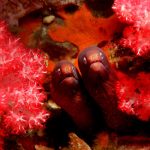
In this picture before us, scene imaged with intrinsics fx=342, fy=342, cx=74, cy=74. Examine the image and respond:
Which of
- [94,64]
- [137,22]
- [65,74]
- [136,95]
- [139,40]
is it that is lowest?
[136,95]

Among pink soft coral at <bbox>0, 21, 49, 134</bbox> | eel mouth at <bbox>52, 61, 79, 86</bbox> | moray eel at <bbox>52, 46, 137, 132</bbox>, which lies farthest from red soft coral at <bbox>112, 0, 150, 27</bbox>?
pink soft coral at <bbox>0, 21, 49, 134</bbox>

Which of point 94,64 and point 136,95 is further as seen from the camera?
point 136,95

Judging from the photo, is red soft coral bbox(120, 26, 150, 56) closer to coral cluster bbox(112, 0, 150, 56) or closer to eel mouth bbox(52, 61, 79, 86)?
coral cluster bbox(112, 0, 150, 56)

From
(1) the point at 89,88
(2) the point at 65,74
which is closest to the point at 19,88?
(2) the point at 65,74

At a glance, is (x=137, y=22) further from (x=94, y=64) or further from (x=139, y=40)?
(x=94, y=64)

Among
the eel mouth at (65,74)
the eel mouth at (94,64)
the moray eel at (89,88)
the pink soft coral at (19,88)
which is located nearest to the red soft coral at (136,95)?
the moray eel at (89,88)

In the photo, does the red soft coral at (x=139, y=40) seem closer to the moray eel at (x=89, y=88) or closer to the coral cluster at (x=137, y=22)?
the coral cluster at (x=137, y=22)
